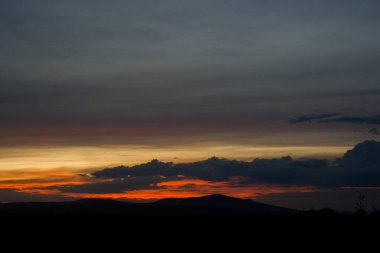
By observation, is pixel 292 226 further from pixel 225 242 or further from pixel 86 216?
pixel 86 216

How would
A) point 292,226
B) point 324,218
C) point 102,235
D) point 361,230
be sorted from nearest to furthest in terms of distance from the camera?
1. point 102,235
2. point 361,230
3. point 292,226
4. point 324,218

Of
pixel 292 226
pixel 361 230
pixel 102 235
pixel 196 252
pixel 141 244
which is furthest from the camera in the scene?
pixel 292 226

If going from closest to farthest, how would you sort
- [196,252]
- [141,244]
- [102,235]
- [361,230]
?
1. [196,252]
2. [141,244]
3. [102,235]
4. [361,230]

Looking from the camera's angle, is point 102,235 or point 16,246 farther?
point 102,235

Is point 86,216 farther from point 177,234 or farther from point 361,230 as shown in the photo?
point 361,230

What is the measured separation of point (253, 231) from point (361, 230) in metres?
15.0

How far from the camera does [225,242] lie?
73.9 meters

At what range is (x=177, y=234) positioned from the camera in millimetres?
80125

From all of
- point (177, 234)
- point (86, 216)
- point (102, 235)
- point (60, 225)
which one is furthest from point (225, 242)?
point (86, 216)

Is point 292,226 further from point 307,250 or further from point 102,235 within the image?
point 102,235

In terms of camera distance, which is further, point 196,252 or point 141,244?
point 141,244

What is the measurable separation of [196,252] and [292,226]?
94.1 ft

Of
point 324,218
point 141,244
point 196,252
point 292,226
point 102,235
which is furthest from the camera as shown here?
point 324,218

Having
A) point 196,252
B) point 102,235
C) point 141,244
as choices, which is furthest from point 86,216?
point 196,252
